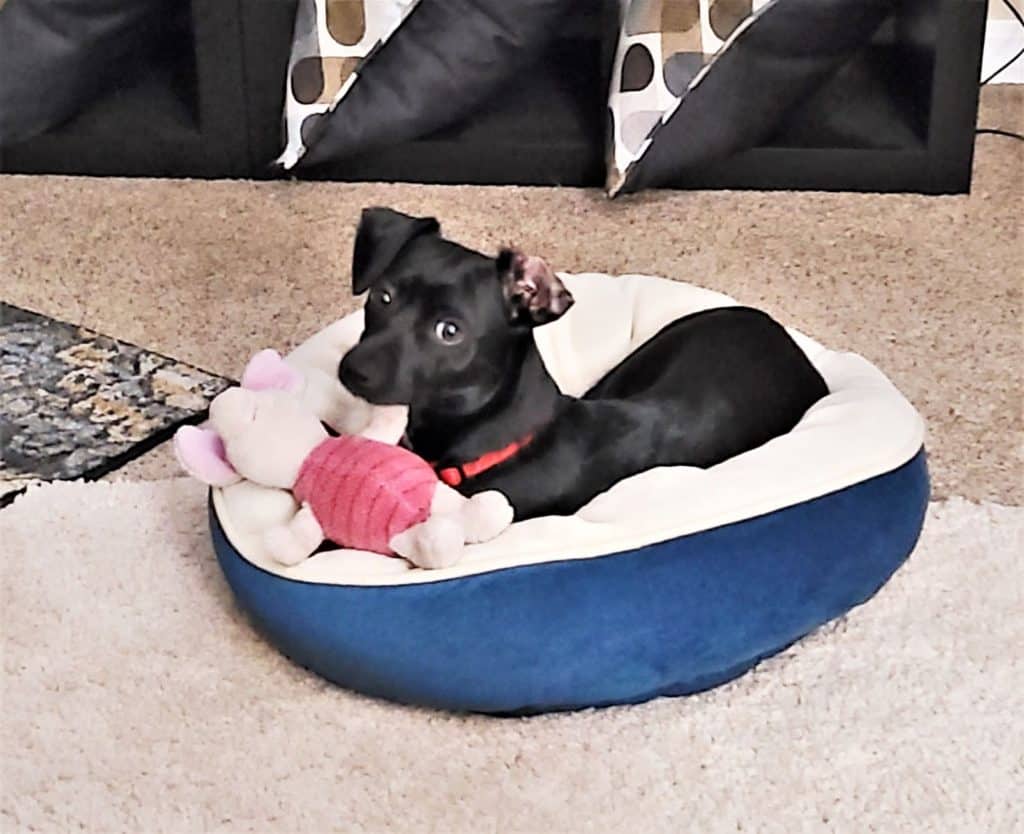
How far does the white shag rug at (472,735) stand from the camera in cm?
131

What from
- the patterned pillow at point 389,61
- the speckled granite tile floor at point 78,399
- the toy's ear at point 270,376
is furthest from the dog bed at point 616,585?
the patterned pillow at point 389,61

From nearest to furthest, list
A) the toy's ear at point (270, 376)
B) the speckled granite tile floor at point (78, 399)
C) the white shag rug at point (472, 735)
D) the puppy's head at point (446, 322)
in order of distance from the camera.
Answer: the white shag rug at point (472, 735) → the puppy's head at point (446, 322) → the toy's ear at point (270, 376) → the speckled granite tile floor at point (78, 399)

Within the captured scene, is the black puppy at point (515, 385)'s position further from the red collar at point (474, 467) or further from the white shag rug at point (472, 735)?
the white shag rug at point (472, 735)

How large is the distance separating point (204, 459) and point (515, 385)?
296 millimetres

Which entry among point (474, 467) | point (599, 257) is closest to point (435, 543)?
point (474, 467)

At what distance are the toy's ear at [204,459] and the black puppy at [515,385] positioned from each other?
0.17 meters

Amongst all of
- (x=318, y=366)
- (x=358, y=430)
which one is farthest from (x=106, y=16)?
(x=358, y=430)

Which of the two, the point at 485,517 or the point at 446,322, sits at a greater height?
the point at 446,322

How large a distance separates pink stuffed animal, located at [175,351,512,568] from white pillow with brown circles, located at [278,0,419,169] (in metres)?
1.04

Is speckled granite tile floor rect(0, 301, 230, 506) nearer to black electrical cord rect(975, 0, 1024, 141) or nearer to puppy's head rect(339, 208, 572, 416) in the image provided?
puppy's head rect(339, 208, 572, 416)

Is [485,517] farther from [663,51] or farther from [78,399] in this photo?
[663,51]

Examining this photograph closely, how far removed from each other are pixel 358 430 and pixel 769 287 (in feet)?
2.94

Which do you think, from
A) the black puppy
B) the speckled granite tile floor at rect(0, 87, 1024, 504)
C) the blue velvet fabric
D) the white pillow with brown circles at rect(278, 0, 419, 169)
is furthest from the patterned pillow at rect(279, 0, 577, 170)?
the blue velvet fabric

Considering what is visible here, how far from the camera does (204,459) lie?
1.51 meters
